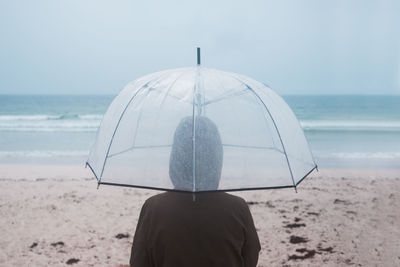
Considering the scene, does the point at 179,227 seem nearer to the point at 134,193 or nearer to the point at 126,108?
the point at 126,108

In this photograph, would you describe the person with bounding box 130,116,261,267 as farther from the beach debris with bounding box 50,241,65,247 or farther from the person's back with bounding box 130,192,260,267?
the beach debris with bounding box 50,241,65,247

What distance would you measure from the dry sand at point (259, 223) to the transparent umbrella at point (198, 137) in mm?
2532

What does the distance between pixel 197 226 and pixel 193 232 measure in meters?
0.03

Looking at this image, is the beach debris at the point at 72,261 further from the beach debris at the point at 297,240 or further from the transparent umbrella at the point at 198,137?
the beach debris at the point at 297,240

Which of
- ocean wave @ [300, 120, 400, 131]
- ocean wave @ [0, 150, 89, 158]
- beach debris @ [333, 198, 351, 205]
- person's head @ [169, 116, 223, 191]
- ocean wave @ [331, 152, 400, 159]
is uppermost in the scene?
person's head @ [169, 116, 223, 191]

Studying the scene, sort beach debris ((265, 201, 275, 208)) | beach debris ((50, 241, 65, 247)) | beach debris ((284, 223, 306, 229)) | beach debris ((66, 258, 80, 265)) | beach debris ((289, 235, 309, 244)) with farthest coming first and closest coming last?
beach debris ((265, 201, 275, 208)) < beach debris ((284, 223, 306, 229)) < beach debris ((289, 235, 309, 244)) < beach debris ((50, 241, 65, 247)) < beach debris ((66, 258, 80, 265))

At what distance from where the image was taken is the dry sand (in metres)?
4.41

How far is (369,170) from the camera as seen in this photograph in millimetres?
10172

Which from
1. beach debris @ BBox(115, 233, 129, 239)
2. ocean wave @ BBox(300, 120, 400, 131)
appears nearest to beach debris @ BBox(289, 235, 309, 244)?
beach debris @ BBox(115, 233, 129, 239)

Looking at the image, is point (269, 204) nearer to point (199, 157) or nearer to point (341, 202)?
point (341, 202)

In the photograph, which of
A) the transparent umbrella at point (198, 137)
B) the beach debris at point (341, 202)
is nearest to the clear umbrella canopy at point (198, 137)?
the transparent umbrella at point (198, 137)

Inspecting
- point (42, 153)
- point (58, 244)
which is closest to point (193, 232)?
point (58, 244)

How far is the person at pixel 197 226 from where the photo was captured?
5.24 feet

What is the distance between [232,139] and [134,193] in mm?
5420
